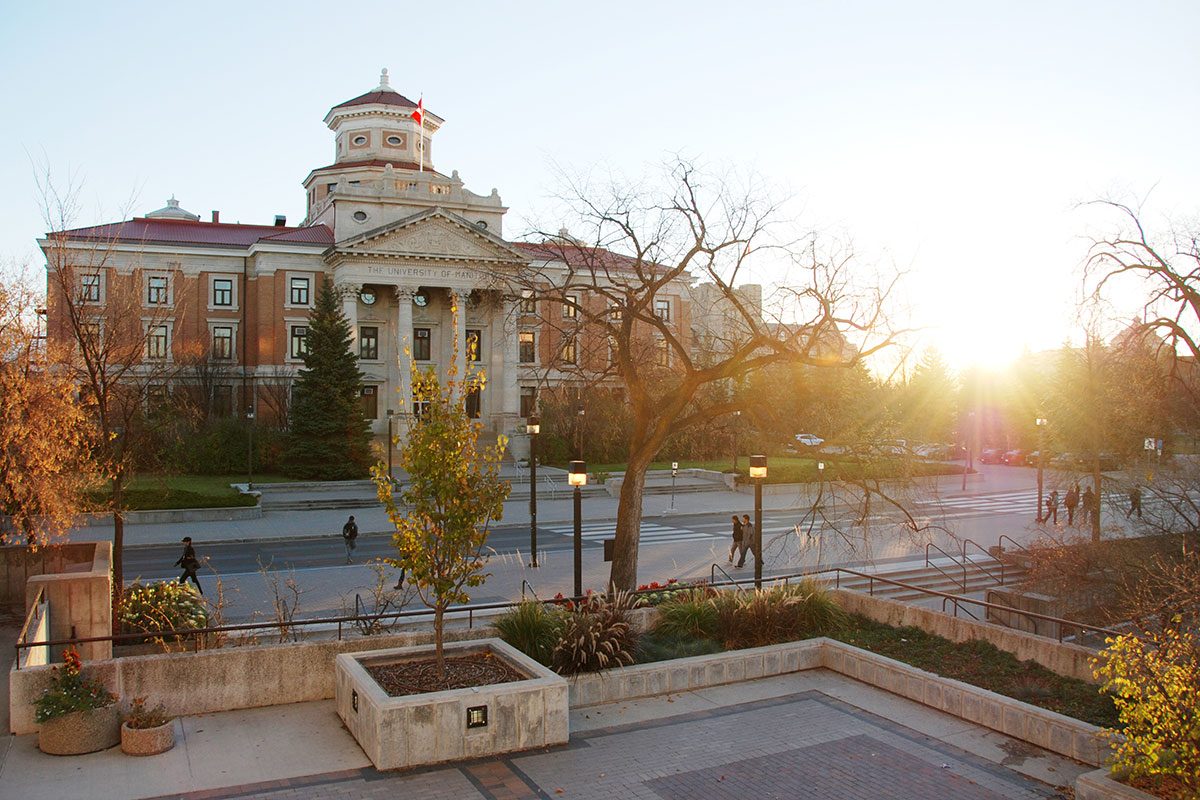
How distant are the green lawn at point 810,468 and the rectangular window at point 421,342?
1349 cm

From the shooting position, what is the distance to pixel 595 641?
40.1ft

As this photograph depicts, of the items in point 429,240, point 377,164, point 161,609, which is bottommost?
point 161,609

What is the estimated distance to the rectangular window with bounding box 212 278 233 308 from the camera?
57.7m

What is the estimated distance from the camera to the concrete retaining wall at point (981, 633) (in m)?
12.4

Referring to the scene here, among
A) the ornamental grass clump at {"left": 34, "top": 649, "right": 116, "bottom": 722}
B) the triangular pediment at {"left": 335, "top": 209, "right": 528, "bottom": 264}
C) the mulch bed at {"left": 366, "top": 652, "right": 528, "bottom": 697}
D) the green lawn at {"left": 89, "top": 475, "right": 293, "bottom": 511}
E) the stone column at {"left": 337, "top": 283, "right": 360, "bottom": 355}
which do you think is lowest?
the mulch bed at {"left": 366, "top": 652, "right": 528, "bottom": 697}

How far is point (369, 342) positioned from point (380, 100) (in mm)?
19794

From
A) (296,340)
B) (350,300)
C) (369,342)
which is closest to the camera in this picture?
(350,300)

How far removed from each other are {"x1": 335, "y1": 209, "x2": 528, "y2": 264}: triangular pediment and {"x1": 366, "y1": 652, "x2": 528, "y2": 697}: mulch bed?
43553 mm

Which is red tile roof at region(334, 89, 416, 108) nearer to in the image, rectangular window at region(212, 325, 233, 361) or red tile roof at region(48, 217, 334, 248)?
red tile roof at region(48, 217, 334, 248)

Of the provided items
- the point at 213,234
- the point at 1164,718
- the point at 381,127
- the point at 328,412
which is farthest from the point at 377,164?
the point at 1164,718

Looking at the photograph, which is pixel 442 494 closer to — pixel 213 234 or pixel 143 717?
pixel 143 717

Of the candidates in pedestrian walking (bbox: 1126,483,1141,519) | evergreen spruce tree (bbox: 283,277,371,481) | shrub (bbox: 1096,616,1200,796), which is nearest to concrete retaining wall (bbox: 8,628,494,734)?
shrub (bbox: 1096,616,1200,796)

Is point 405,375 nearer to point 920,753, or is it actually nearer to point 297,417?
point 297,417

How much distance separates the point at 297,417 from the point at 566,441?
51.9 ft
